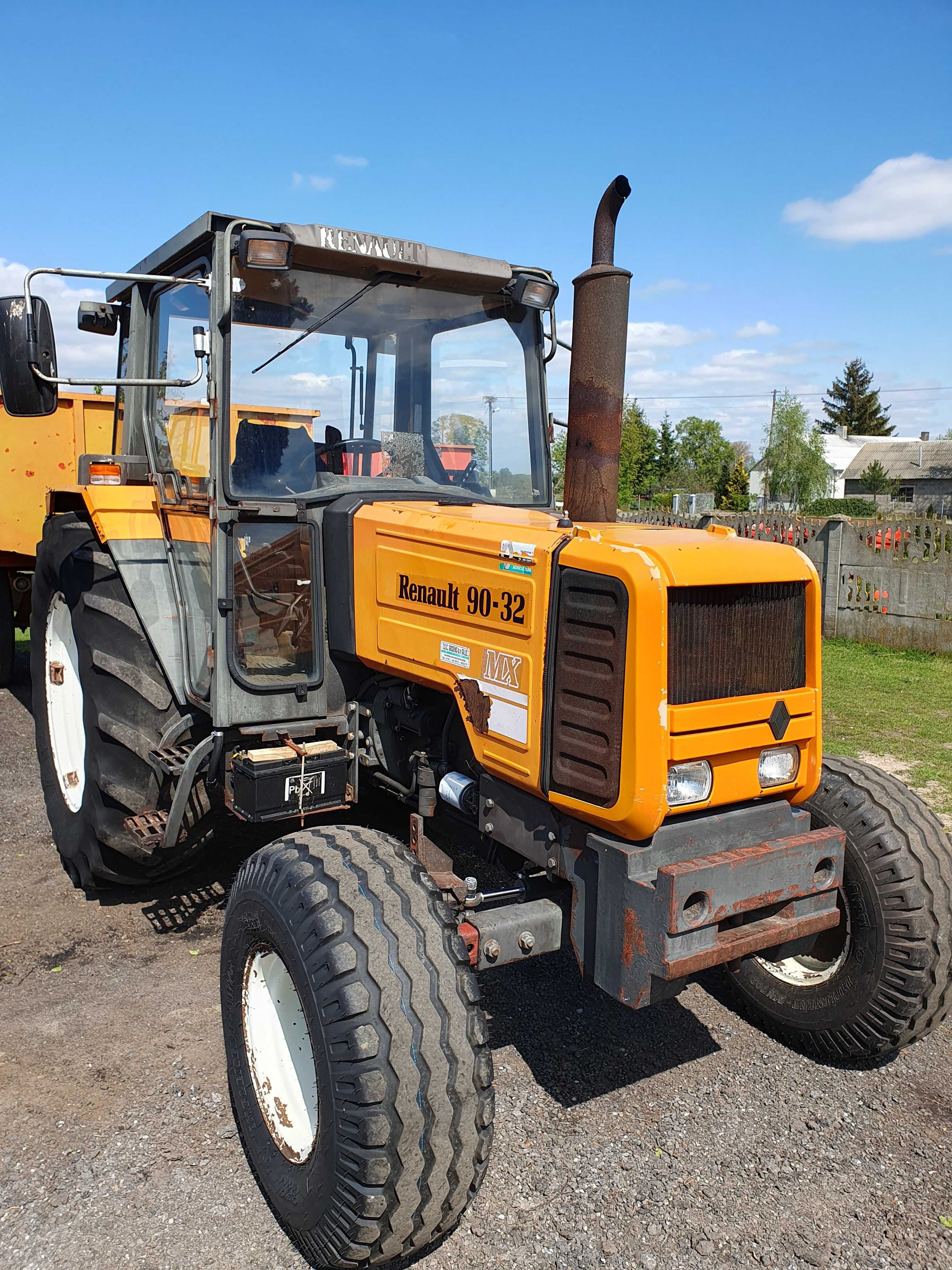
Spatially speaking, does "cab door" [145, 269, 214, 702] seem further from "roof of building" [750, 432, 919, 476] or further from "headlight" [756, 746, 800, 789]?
"roof of building" [750, 432, 919, 476]

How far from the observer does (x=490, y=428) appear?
Result: 4156 millimetres

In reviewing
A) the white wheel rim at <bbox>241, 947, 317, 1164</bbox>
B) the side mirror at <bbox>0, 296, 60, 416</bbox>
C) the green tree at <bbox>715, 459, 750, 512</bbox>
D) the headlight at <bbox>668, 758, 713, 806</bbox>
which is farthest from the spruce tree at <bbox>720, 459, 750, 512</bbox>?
the white wheel rim at <bbox>241, 947, 317, 1164</bbox>

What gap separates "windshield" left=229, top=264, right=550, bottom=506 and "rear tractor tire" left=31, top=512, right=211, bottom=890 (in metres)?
0.99

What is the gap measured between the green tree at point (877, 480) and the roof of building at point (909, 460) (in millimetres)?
1089

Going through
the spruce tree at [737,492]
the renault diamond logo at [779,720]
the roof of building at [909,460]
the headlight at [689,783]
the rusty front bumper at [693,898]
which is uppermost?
the roof of building at [909,460]

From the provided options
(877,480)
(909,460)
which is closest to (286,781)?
(877,480)

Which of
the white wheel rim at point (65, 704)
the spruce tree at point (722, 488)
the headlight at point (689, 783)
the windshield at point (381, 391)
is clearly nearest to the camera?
the headlight at point (689, 783)

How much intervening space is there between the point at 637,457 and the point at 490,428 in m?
49.4

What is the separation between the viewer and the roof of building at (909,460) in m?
56.3

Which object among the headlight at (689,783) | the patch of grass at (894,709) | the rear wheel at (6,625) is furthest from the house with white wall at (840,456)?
the headlight at (689,783)

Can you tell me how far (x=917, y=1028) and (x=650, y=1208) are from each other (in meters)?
1.18

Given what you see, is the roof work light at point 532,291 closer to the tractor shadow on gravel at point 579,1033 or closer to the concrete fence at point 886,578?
the tractor shadow on gravel at point 579,1033

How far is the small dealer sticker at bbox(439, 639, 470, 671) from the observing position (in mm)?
3109

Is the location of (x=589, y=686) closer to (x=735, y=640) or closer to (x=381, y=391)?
(x=735, y=640)
